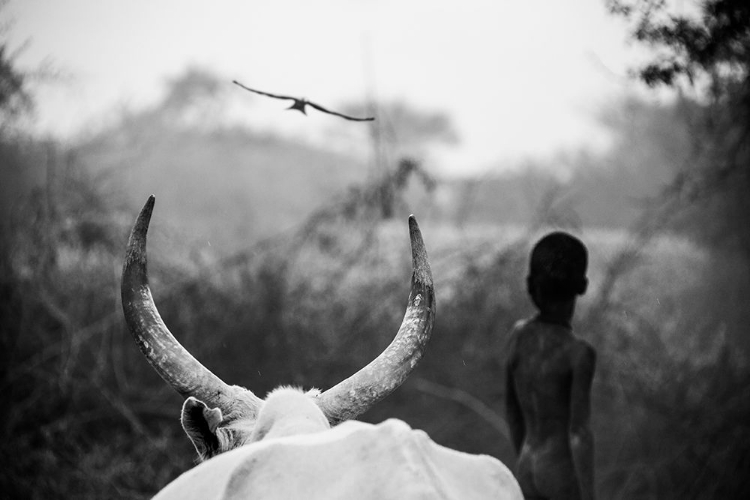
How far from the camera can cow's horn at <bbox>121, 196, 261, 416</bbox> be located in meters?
2.20

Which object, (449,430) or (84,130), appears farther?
(84,130)

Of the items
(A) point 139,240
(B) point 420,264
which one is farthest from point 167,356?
(B) point 420,264

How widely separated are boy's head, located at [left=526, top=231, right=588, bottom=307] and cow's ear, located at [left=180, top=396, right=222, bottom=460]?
143 cm

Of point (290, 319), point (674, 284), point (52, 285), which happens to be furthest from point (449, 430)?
point (674, 284)

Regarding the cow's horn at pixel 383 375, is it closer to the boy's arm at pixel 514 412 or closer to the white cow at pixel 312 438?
the white cow at pixel 312 438

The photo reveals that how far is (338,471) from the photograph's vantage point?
1.55 meters

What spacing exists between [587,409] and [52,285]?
4.81 metres

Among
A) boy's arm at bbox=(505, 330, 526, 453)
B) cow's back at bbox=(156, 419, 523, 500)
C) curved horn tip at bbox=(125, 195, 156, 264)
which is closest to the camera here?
cow's back at bbox=(156, 419, 523, 500)

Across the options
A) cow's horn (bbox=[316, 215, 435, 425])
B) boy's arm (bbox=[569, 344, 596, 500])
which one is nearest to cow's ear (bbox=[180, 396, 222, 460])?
cow's horn (bbox=[316, 215, 435, 425])

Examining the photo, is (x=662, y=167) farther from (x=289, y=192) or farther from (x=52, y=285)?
(x=52, y=285)

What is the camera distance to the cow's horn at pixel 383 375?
219 cm

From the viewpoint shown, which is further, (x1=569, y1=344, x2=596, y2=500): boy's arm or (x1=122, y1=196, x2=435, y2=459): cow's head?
(x1=569, y1=344, x2=596, y2=500): boy's arm

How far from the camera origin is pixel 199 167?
2286 centimetres

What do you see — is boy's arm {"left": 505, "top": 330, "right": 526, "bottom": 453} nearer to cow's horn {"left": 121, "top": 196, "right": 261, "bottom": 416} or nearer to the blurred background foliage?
cow's horn {"left": 121, "top": 196, "right": 261, "bottom": 416}
